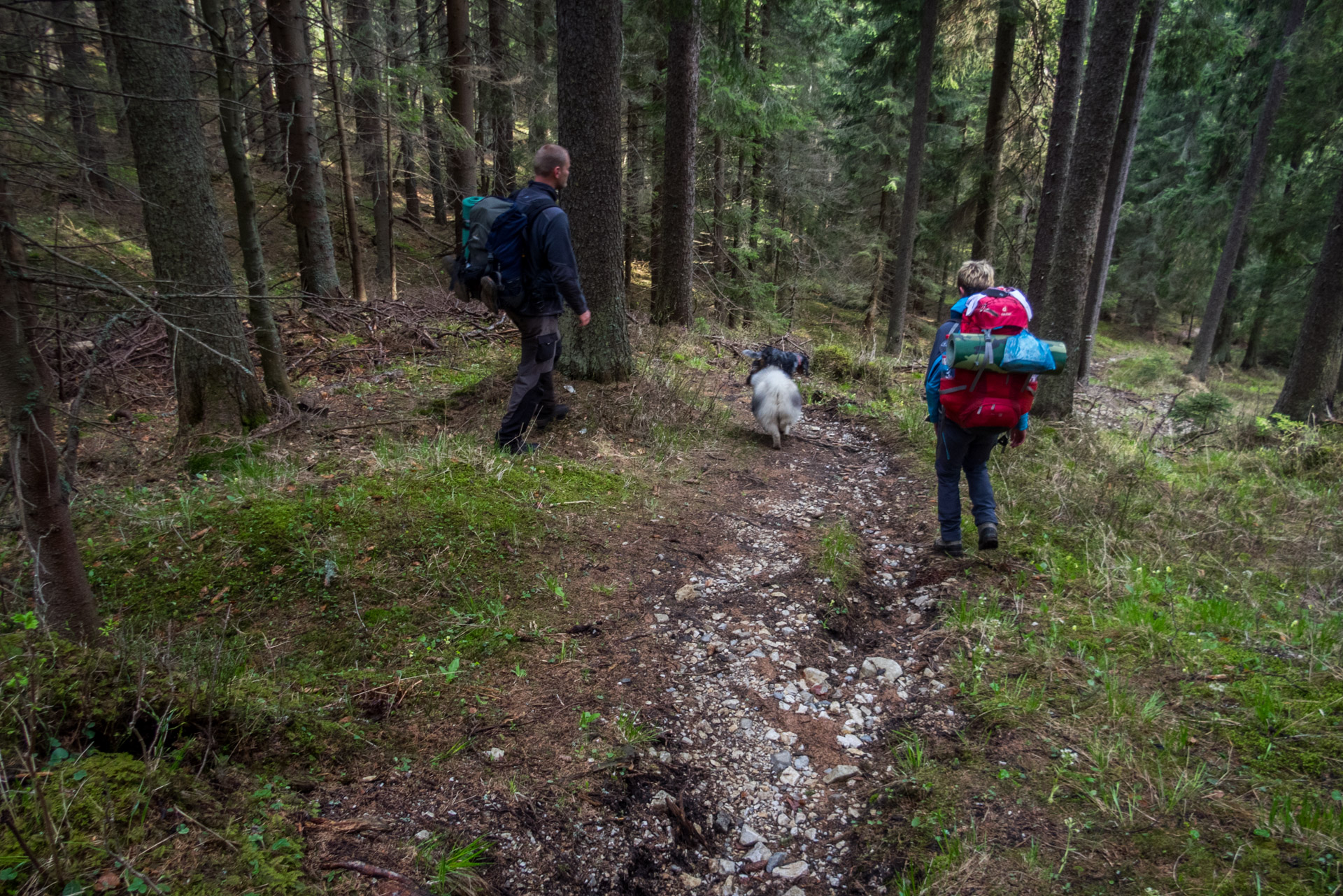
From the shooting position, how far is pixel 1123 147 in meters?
14.3

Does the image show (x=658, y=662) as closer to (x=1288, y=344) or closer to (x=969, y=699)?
(x=969, y=699)

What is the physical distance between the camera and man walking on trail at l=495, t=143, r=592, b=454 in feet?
16.8

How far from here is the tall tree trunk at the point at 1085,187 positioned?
745 cm

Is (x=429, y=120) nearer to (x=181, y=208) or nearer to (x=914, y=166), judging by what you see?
(x=181, y=208)

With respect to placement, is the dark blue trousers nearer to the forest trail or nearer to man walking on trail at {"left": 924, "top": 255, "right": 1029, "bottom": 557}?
man walking on trail at {"left": 924, "top": 255, "right": 1029, "bottom": 557}

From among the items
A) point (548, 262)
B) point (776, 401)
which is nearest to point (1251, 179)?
point (776, 401)

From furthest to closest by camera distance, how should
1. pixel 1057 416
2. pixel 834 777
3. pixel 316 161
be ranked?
pixel 316 161, pixel 1057 416, pixel 834 777

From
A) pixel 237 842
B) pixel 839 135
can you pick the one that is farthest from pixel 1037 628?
pixel 839 135

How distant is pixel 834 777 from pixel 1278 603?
3.35 meters

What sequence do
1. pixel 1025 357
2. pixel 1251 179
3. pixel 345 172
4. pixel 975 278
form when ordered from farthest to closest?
1. pixel 1251 179
2. pixel 345 172
3. pixel 975 278
4. pixel 1025 357

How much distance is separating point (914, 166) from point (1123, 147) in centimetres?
464

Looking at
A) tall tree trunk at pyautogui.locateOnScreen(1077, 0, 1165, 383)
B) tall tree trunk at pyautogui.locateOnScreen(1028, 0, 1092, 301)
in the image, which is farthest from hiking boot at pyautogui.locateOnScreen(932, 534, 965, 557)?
tall tree trunk at pyautogui.locateOnScreen(1077, 0, 1165, 383)

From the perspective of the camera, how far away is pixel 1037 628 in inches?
149

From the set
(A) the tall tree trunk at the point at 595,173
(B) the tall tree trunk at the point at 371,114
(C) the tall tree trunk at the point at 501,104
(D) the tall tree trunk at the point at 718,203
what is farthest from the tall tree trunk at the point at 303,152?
(D) the tall tree trunk at the point at 718,203
